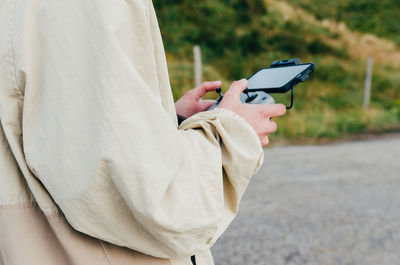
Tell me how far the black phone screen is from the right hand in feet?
0.22

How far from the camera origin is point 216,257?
273 cm

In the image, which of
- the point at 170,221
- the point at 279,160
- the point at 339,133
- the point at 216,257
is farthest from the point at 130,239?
the point at 339,133

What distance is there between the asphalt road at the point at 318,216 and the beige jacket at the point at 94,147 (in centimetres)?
215

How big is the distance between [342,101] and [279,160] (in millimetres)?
5279

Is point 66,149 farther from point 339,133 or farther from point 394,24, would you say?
point 394,24

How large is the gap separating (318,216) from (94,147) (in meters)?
3.09

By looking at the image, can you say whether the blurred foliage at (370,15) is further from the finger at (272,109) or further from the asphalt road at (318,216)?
the finger at (272,109)

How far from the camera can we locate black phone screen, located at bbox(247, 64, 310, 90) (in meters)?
0.81

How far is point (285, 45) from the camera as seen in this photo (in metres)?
11.4

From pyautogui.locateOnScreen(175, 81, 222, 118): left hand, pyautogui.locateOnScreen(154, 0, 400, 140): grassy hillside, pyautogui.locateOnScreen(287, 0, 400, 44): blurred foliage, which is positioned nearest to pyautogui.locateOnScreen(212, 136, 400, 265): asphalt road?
pyautogui.locateOnScreen(175, 81, 222, 118): left hand

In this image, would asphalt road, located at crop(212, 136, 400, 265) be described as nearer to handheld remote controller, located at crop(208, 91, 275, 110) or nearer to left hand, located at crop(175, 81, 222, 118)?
left hand, located at crop(175, 81, 222, 118)

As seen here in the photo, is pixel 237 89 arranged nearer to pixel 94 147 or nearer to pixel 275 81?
pixel 275 81

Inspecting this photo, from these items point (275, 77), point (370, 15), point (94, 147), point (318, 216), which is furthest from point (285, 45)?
point (94, 147)

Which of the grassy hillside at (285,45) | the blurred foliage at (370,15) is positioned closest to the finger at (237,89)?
the grassy hillside at (285,45)
